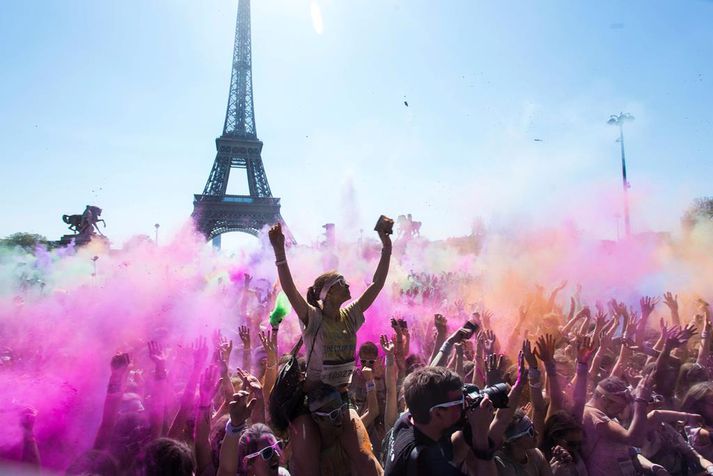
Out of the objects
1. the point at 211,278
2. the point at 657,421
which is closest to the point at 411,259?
the point at 211,278

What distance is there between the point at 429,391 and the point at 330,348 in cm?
103

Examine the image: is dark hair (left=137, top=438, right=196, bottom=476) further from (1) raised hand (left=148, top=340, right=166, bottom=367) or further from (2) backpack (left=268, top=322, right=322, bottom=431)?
(1) raised hand (left=148, top=340, right=166, bottom=367)

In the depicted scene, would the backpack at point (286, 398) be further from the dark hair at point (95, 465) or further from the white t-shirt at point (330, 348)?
the dark hair at point (95, 465)

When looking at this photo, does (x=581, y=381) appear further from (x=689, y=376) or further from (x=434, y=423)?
(x=689, y=376)

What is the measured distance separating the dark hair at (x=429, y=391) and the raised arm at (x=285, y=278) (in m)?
1.15

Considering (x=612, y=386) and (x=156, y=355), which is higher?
(x=156, y=355)

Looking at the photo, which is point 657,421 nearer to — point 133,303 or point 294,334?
point 294,334

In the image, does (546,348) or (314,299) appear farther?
(314,299)

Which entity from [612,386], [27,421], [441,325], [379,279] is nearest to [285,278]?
[379,279]

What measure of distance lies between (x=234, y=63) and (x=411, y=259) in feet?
147

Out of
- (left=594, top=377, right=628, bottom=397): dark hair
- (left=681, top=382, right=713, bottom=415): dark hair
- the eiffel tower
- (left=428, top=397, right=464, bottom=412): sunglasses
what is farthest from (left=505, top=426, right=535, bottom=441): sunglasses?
the eiffel tower

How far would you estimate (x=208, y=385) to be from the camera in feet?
12.1

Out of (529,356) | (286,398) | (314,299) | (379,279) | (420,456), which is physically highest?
(379,279)

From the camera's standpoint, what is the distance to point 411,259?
1997 cm
